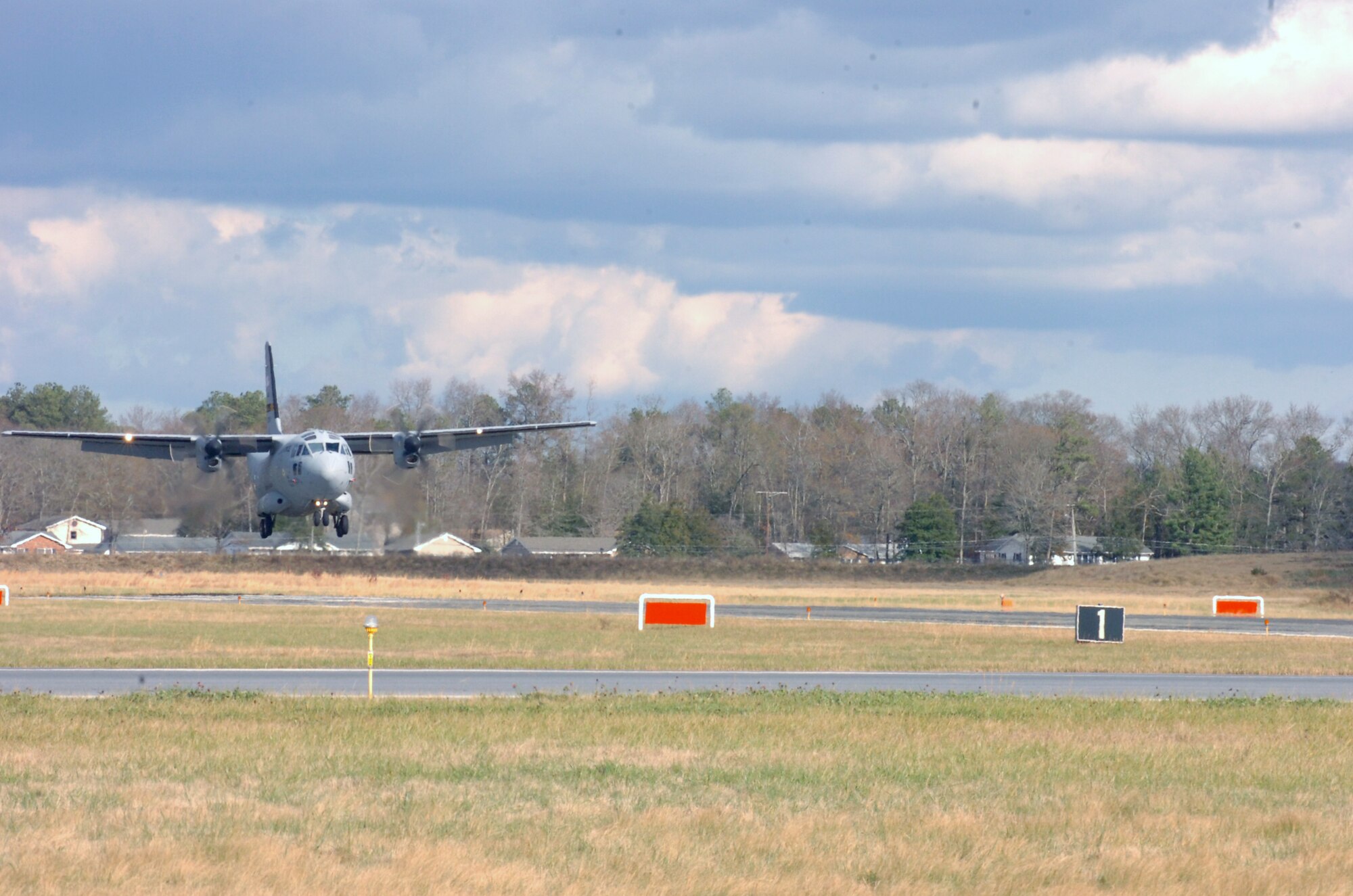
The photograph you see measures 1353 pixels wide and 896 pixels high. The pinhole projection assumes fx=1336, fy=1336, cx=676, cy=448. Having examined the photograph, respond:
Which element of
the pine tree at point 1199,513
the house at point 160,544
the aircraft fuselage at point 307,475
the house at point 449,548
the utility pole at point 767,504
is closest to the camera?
the aircraft fuselage at point 307,475

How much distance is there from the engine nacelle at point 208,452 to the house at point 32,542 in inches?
2709

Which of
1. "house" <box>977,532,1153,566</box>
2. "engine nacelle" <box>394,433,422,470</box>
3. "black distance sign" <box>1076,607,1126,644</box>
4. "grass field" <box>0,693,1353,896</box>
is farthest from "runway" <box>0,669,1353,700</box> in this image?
"house" <box>977,532,1153,566</box>

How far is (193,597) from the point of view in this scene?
2195 inches

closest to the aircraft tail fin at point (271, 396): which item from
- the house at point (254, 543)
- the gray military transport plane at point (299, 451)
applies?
the gray military transport plane at point (299, 451)

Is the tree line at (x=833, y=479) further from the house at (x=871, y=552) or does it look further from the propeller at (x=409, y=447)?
the propeller at (x=409, y=447)

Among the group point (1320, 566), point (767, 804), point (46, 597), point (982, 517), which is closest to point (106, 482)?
point (46, 597)

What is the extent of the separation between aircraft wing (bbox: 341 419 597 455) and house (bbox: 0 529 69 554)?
68877mm

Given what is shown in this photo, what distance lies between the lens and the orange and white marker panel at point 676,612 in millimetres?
41344

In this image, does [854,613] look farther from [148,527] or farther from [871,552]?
[148,527]

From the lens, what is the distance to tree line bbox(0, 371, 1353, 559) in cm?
11069

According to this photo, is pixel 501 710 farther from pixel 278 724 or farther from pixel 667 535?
pixel 667 535

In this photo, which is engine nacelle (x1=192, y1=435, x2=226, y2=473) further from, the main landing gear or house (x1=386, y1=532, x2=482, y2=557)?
house (x1=386, y1=532, x2=482, y2=557)

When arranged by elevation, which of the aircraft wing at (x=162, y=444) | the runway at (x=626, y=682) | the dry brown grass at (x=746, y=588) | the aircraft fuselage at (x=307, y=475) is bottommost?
the dry brown grass at (x=746, y=588)

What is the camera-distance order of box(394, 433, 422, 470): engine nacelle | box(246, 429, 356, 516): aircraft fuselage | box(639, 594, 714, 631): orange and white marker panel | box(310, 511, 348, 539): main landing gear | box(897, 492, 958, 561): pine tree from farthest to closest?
box(897, 492, 958, 561): pine tree → box(394, 433, 422, 470): engine nacelle → box(310, 511, 348, 539): main landing gear → box(246, 429, 356, 516): aircraft fuselage → box(639, 594, 714, 631): orange and white marker panel
